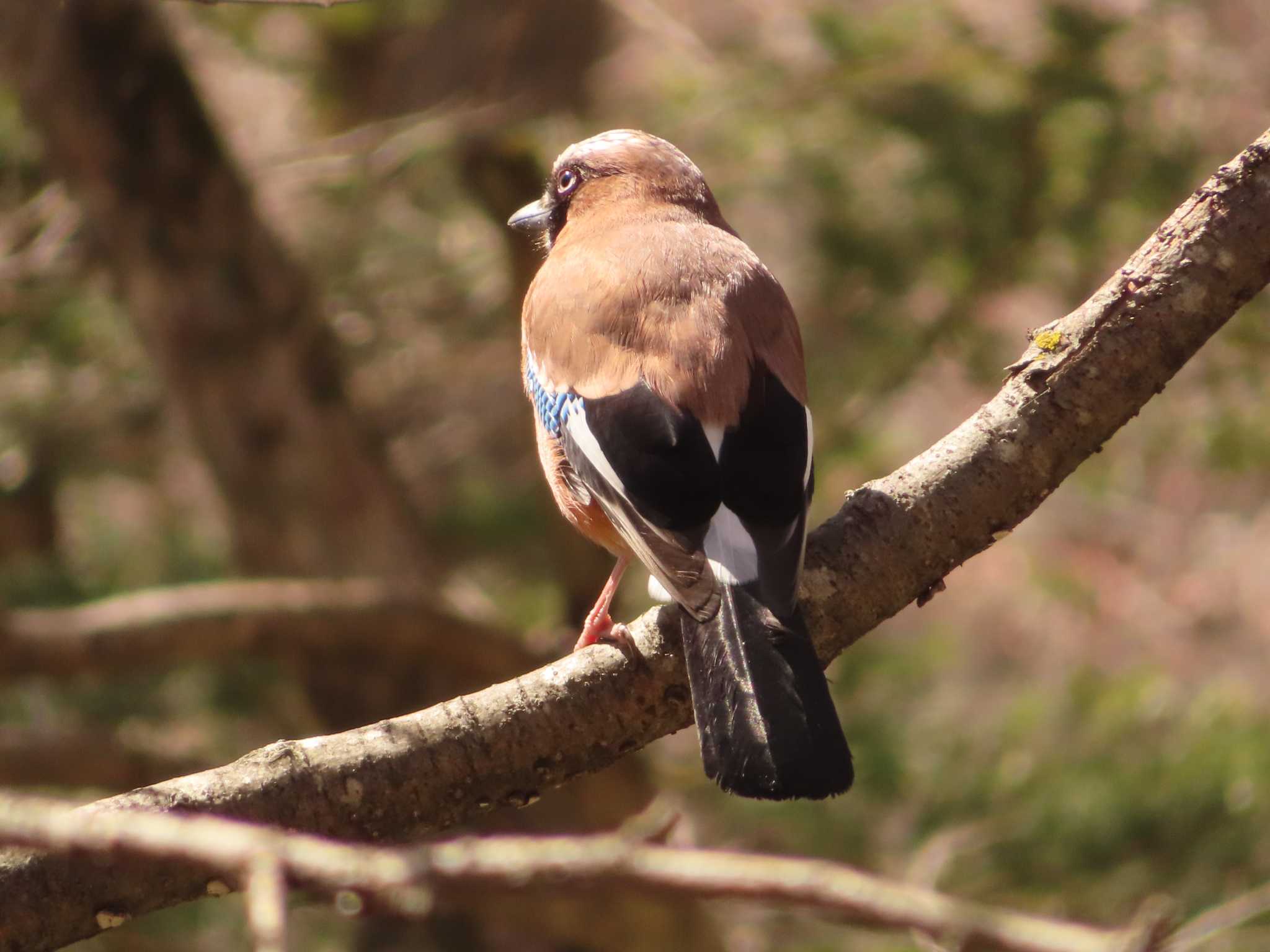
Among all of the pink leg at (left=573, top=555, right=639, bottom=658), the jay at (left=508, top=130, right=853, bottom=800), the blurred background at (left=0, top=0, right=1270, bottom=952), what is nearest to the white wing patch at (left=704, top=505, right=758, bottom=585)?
the jay at (left=508, top=130, right=853, bottom=800)

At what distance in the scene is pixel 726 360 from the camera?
291cm

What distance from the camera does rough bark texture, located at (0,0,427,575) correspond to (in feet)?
17.8

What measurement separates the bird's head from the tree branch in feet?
8.71

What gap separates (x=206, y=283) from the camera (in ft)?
18.0

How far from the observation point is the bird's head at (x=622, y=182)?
3846 millimetres

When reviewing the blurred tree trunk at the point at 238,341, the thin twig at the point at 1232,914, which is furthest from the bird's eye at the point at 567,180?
the thin twig at the point at 1232,914

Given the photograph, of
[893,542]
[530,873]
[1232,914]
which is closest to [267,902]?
[530,873]

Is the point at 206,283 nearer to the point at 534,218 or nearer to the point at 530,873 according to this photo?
the point at 534,218

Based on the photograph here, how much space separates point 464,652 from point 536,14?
4938mm

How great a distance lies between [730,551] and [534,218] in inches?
72.5

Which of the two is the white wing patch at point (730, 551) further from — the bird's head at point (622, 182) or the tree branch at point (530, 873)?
the bird's head at point (622, 182)

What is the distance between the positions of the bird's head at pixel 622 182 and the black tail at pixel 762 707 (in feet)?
5.45

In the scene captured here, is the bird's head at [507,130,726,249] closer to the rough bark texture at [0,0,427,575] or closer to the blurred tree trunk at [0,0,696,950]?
the blurred tree trunk at [0,0,696,950]

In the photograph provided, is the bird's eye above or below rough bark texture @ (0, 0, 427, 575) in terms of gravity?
above
